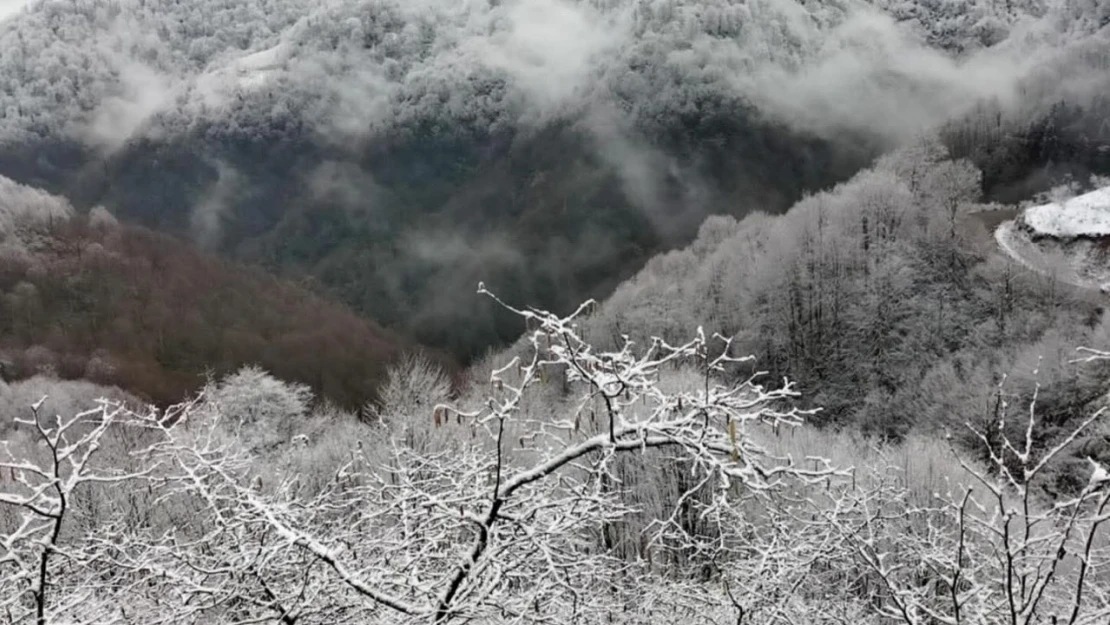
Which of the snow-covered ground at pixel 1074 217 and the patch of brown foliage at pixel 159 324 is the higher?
the snow-covered ground at pixel 1074 217

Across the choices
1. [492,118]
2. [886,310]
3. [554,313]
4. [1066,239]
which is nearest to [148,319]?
[886,310]

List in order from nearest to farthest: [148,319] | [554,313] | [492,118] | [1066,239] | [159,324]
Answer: [554,313]
[1066,239]
[159,324]
[148,319]
[492,118]

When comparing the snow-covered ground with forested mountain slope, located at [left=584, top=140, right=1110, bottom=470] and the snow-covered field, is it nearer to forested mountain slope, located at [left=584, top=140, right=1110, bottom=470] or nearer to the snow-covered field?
the snow-covered field

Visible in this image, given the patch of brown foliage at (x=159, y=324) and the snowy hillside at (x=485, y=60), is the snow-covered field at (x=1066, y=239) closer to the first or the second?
the snowy hillside at (x=485, y=60)

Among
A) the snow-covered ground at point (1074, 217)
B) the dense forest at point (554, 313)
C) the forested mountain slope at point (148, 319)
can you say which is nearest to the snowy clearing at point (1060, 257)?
the dense forest at point (554, 313)

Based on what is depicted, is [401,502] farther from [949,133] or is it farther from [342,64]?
[342,64]

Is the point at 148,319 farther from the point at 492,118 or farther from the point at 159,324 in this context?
the point at 492,118
